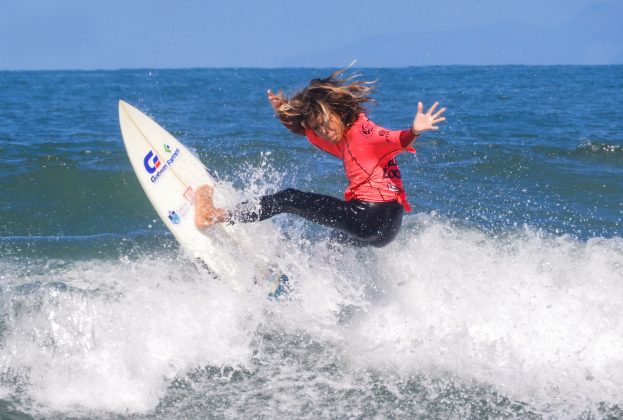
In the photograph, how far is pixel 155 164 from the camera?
21.7 ft

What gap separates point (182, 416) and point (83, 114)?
16911 mm

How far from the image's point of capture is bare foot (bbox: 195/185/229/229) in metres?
5.98

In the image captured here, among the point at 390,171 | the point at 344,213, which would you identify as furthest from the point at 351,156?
the point at 344,213

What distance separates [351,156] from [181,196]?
6.56ft

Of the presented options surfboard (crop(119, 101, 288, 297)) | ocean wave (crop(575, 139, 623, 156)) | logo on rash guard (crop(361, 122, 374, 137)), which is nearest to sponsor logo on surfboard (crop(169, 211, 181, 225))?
surfboard (crop(119, 101, 288, 297))

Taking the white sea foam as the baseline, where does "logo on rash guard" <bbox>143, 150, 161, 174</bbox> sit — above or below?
above

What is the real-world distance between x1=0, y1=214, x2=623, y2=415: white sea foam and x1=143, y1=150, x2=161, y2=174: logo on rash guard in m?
Result: 1.00

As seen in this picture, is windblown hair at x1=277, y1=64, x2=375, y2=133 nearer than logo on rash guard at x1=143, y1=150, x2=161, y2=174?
Yes

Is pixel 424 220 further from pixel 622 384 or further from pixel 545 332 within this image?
pixel 622 384

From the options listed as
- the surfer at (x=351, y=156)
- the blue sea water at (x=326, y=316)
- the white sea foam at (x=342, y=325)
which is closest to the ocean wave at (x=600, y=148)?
the blue sea water at (x=326, y=316)

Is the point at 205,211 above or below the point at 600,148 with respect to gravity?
below

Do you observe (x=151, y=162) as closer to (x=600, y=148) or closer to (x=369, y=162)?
(x=369, y=162)

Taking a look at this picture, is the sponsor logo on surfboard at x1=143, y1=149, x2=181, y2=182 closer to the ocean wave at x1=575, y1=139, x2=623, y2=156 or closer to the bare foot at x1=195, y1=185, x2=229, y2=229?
the bare foot at x1=195, y1=185, x2=229, y2=229

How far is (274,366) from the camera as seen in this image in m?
4.80
